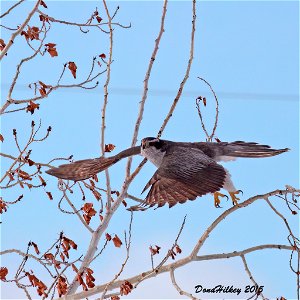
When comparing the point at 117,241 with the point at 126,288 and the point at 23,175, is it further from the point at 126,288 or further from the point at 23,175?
the point at 23,175

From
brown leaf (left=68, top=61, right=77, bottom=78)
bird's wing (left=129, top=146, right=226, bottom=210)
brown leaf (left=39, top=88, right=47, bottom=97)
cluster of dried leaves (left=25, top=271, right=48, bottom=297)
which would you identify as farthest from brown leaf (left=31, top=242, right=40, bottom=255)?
brown leaf (left=68, top=61, right=77, bottom=78)

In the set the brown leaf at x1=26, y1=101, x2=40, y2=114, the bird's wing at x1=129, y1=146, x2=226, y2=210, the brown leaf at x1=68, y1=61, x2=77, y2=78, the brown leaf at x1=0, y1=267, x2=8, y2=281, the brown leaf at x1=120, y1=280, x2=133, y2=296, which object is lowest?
the brown leaf at x1=120, y1=280, x2=133, y2=296

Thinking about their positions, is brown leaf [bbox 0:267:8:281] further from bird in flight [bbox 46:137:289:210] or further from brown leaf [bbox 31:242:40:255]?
bird in flight [bbox 46:137:289:210]

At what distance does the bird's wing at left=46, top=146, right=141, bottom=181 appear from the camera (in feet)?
24.2

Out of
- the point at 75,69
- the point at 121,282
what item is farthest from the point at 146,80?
the point at 121,282

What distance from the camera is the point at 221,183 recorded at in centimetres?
657

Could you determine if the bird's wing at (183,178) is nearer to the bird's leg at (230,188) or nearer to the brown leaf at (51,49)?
the bird's leg at (230,188)

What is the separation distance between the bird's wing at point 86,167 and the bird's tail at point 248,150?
121 centimetres

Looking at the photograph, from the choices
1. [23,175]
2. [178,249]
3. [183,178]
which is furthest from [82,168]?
[178,249]

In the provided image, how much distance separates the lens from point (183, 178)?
262 inches

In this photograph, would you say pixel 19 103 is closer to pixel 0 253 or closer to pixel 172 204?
pixel 0 253

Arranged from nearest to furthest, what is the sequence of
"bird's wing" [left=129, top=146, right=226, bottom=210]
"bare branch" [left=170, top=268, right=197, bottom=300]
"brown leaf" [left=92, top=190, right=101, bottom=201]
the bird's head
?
"bare branch" [left=170, top=268, right=197, bottom=300] → "bird's wing" [left=129, top=146, right=226, bottom=210] → "brown leaf" [left=92, top=190, right=101, bottom=201] → the bird's head

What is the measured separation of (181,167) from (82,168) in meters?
1.38

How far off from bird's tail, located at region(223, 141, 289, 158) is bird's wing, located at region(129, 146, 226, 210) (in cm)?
46
